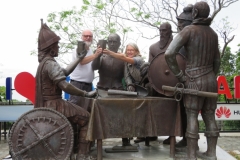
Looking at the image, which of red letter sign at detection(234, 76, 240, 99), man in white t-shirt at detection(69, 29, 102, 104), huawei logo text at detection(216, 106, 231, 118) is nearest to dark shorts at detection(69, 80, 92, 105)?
man in white t-shirt at detection(69, 29, 102, 104)

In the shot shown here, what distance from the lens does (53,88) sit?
4273mm

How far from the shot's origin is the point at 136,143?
5684mm

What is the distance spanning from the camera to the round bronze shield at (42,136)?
4.02m

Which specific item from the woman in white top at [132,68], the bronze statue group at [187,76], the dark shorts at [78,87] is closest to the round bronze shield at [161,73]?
the bronze statue group at [187,76]

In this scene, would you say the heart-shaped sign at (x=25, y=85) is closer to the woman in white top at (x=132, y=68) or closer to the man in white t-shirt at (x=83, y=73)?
the man in white t-shirt at (x=83, y=73)

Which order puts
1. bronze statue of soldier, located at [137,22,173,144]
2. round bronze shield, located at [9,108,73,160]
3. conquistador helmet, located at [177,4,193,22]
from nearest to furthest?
round bronze shield, located at [9,108,73,160] < conquistador helmet, located at [177,4,193,22] < bronze statue of soldier, located at [137,22,173,144]

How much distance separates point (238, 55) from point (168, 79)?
17081 millimetres

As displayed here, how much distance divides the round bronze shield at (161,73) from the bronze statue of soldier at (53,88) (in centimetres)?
102

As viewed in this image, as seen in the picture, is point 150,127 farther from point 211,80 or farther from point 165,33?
point 165,33

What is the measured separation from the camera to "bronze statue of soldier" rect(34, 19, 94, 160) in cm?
416

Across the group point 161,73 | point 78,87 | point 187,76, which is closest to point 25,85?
point 78,87

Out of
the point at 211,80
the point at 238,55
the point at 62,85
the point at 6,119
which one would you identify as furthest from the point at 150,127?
the point at 238,55

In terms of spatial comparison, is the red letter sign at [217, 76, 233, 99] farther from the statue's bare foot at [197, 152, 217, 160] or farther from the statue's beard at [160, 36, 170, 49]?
the statue's bare foot at [197, 152, 217, 160]

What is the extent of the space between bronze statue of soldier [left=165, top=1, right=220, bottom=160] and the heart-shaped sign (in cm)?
688
